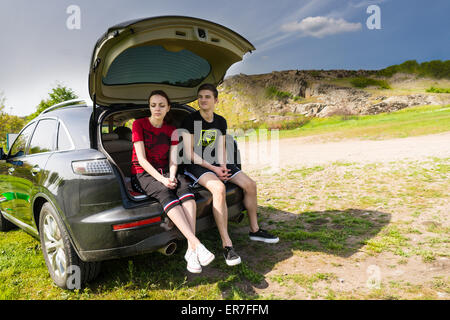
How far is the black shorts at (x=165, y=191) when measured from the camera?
260cm

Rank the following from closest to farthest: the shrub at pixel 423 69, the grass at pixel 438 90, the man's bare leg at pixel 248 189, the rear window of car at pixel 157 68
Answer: the rear window of car at pixel 157 68
the man's bare leg at pixel 248 189
the grass at pixel 438 90
the shrub at pixel 423 69

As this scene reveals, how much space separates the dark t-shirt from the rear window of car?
1.81 ft

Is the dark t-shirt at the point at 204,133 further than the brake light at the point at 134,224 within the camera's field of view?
Yes

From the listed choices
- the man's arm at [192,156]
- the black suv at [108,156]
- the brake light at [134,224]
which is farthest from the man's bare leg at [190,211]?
the man's arm at [192,156]

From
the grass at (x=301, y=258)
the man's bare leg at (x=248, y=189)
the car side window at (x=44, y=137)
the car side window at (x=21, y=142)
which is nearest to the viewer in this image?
the grass at (x=301, y=258)

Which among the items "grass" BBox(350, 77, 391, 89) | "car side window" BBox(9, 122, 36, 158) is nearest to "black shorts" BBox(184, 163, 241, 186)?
"car side window" BBox(9, 122, 36, 158)

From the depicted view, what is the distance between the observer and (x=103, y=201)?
237cm

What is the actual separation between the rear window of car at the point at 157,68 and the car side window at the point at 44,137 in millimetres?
762

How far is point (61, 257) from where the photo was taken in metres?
2.67

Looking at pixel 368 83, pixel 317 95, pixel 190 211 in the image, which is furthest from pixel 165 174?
pixel 368 83

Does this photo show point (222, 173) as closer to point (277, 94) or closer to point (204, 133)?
point (204, 133)

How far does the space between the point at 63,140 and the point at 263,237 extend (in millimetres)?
2366

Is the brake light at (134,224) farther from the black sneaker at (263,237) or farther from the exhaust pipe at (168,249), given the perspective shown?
the black sneaker at (263,237)

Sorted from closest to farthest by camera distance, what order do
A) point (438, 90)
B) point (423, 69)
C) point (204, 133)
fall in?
1. point (204, 133)
2. point (438, 90)
3. point (423, 69)
